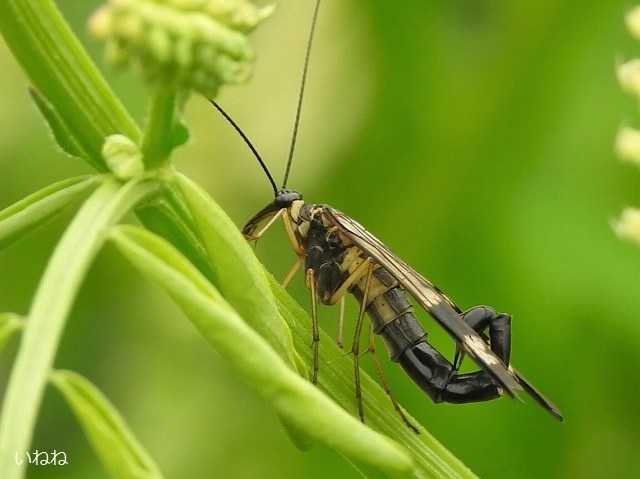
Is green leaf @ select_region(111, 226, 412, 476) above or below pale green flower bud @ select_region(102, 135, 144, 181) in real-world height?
below

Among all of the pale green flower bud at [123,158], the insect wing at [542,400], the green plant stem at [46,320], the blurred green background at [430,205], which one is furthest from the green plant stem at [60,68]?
the blurred green background at [430,205]

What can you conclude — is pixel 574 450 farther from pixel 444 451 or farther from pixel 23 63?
pixel 23 63

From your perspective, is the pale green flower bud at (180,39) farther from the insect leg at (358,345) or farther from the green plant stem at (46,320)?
the insect leg at (358,345)

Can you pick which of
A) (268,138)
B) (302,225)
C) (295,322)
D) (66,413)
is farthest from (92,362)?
(295,322)

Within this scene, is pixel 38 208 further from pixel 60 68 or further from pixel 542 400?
pixel 542 400

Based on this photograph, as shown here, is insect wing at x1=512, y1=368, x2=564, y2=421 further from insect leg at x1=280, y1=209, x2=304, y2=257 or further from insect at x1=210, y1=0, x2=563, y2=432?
insect leg at x1=280, y1=209, x2=304, y2=257

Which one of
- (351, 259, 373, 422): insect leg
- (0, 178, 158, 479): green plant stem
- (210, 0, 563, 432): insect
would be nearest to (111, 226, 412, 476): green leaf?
(0, 178, 158, 479): green plant stem
